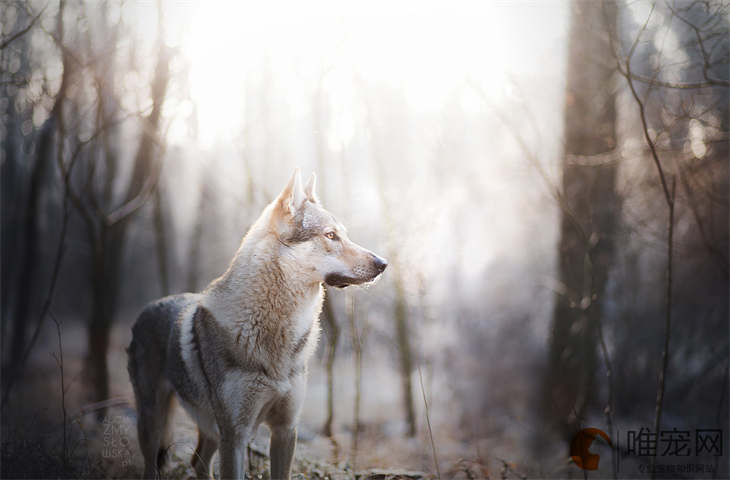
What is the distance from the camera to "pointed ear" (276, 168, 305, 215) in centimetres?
308

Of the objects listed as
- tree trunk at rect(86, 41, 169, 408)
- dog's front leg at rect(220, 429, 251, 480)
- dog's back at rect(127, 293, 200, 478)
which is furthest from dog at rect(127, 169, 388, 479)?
tree trunk at rect(86, 41, 169, 408)

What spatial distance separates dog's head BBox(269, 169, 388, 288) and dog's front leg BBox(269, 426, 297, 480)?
1128 mm

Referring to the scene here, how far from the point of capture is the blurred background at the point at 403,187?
15.8 ft

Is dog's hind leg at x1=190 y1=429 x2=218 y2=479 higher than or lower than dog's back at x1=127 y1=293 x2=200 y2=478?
lower

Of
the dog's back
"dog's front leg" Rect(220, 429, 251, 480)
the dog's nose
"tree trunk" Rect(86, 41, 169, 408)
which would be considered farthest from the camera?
"tree trunk" Rect(86, 41, 169, 408)

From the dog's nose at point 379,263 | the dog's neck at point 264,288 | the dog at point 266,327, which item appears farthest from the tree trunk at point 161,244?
the dog's nose at point 379,263

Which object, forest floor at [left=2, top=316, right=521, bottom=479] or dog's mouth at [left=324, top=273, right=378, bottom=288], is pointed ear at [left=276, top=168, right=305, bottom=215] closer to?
dog's mouth at [left=324, top=273, right=378, bottom=288]

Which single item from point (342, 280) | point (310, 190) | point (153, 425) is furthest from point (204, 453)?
point (310, 190)

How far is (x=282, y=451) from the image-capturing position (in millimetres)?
3146

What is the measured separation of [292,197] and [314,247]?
39 centimetres

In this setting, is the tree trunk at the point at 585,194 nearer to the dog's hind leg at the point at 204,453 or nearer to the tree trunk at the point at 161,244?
the dog's hind leg at the point at 204,453

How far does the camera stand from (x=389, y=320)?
7.66m

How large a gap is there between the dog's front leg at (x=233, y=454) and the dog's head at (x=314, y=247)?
3.74 ft

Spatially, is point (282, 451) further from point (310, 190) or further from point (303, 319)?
point (310, 190)
